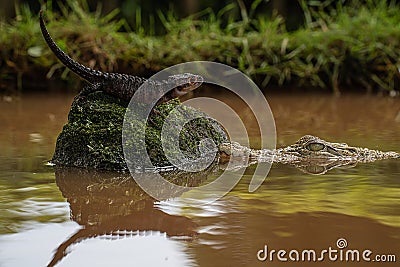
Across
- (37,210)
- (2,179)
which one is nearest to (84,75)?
(2,179)

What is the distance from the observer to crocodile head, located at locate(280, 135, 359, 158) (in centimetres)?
246

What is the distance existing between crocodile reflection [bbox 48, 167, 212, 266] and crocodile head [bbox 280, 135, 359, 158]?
1.31 feet

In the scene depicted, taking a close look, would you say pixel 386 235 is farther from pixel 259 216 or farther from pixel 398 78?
pixel 398 78

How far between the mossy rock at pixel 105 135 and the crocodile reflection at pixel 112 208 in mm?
61

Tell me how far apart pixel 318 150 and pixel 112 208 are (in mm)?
948

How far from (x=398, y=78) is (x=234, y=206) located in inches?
136

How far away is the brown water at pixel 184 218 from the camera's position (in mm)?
1422

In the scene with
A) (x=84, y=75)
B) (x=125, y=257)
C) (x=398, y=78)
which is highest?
(x=398, y=78)

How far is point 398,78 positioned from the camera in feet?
16.2

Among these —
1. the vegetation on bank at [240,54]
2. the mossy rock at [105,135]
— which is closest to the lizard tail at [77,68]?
the mossy rock at [105,135]

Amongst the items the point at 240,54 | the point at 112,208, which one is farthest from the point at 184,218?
the point at 240,54

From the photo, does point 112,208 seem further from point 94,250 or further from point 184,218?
point 94,250

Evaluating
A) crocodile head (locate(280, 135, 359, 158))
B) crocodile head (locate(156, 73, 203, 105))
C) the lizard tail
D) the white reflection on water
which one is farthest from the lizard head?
the white reflection on water

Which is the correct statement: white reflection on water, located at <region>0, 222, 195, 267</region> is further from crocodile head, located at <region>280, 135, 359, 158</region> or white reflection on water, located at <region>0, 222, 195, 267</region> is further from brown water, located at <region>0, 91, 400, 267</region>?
crocodile head, located at <region>280, 135, 359, 158</region>
